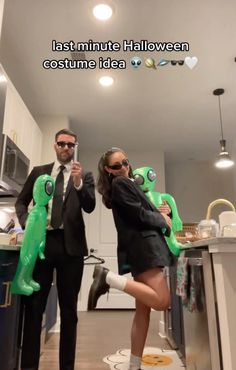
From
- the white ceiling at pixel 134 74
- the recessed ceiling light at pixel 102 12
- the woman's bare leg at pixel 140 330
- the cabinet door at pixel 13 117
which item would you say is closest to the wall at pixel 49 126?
the white ceiling at pixel 134 74

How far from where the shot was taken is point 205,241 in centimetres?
110

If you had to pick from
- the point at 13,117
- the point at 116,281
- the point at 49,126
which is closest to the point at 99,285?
the point at 116,281

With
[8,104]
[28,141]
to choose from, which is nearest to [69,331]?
[8,104]

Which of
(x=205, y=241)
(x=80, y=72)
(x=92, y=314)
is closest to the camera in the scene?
(x=205, y=241)

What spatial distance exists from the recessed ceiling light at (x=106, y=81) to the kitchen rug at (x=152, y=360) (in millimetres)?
2520

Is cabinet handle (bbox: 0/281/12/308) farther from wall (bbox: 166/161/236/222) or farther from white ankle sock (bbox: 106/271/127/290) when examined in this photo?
wall (bbox: 166/161/236/222)

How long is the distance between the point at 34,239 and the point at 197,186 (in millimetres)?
4659

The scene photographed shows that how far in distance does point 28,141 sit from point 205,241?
2.49 meters

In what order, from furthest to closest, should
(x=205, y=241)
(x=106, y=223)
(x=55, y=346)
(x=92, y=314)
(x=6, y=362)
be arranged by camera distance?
(x=106, y=223) < (x=92, y=314) < (x=55, y=346) < (x=6, y=362) < (x=205, y=241)

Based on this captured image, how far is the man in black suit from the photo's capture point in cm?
151

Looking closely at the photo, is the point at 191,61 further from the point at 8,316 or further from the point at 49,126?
the point at 8,316

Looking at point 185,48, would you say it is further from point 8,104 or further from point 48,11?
point 8,104

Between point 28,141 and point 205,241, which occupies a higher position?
point 28,141

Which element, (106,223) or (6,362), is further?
(106,223)
